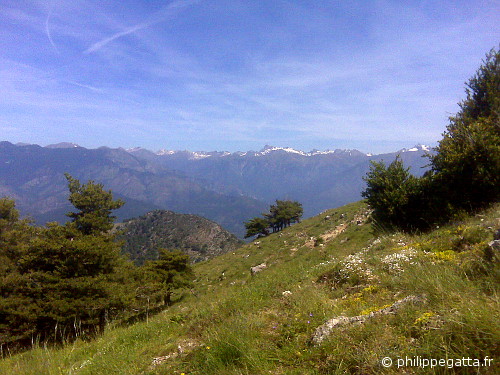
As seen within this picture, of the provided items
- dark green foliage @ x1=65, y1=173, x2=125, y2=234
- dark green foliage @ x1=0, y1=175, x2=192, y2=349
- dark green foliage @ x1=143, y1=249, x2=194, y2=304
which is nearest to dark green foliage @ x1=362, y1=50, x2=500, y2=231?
dark green foliage @ x1=0, y1=175, x2=192, y2=349

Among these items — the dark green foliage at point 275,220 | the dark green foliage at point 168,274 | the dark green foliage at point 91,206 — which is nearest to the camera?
the dark green foliage at point 91,206

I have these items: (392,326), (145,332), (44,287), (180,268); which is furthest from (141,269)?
(392,326)

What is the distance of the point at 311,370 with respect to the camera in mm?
2504

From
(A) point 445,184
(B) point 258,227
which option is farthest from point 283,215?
(A) point 445,184

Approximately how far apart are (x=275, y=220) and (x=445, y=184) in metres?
48.4

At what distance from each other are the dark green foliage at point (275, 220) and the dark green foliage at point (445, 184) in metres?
44.7

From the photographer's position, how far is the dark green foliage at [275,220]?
187ft

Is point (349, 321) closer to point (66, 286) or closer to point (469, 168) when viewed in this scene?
point (469, 168)

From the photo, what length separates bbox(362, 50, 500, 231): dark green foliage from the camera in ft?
31.4

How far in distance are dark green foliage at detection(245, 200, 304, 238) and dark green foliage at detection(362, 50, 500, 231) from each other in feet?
147

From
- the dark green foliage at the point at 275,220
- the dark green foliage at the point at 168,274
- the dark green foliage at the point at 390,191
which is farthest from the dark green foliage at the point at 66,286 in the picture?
the dark green foliage at the point at 275,220

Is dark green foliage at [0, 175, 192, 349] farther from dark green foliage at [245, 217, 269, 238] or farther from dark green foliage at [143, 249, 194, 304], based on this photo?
dark green foliage at [245, 217, 269, 238]

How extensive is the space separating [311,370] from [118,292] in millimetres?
13506

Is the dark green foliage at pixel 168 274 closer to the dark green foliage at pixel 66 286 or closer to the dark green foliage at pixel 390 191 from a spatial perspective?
the dark green foliage at pixel 66 286
